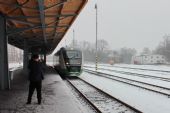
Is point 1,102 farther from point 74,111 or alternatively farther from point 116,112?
point 116,112

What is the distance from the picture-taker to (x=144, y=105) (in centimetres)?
1455

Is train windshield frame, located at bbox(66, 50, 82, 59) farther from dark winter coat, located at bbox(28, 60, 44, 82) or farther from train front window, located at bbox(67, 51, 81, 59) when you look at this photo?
dark winter coat, located at bbox(28, 60, 44, 82)

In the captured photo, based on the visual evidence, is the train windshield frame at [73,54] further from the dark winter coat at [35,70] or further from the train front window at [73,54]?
the dark winter coat at [35,70]

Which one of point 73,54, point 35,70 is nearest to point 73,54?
point 73,54

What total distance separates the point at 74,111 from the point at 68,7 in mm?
7610

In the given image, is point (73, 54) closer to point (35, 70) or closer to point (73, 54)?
point (73, 54)

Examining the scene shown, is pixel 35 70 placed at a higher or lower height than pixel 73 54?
lower

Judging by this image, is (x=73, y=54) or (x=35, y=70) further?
(x=73, y=54)

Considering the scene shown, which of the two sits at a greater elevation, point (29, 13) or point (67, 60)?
point (29, 13)

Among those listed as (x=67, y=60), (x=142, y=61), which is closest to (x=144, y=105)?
(x=67, y=60)

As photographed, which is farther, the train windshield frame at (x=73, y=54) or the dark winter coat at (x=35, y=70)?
the train windshield frame at (x=73, y=54)

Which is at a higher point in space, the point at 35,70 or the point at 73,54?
the point at 73,54

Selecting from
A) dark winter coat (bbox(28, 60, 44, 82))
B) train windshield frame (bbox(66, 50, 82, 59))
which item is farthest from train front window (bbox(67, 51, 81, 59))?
dark winter coat (bbox(28, 60, 44, 82))

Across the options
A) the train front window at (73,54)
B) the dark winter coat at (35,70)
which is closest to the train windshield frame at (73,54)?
the train front window at (73,54)
